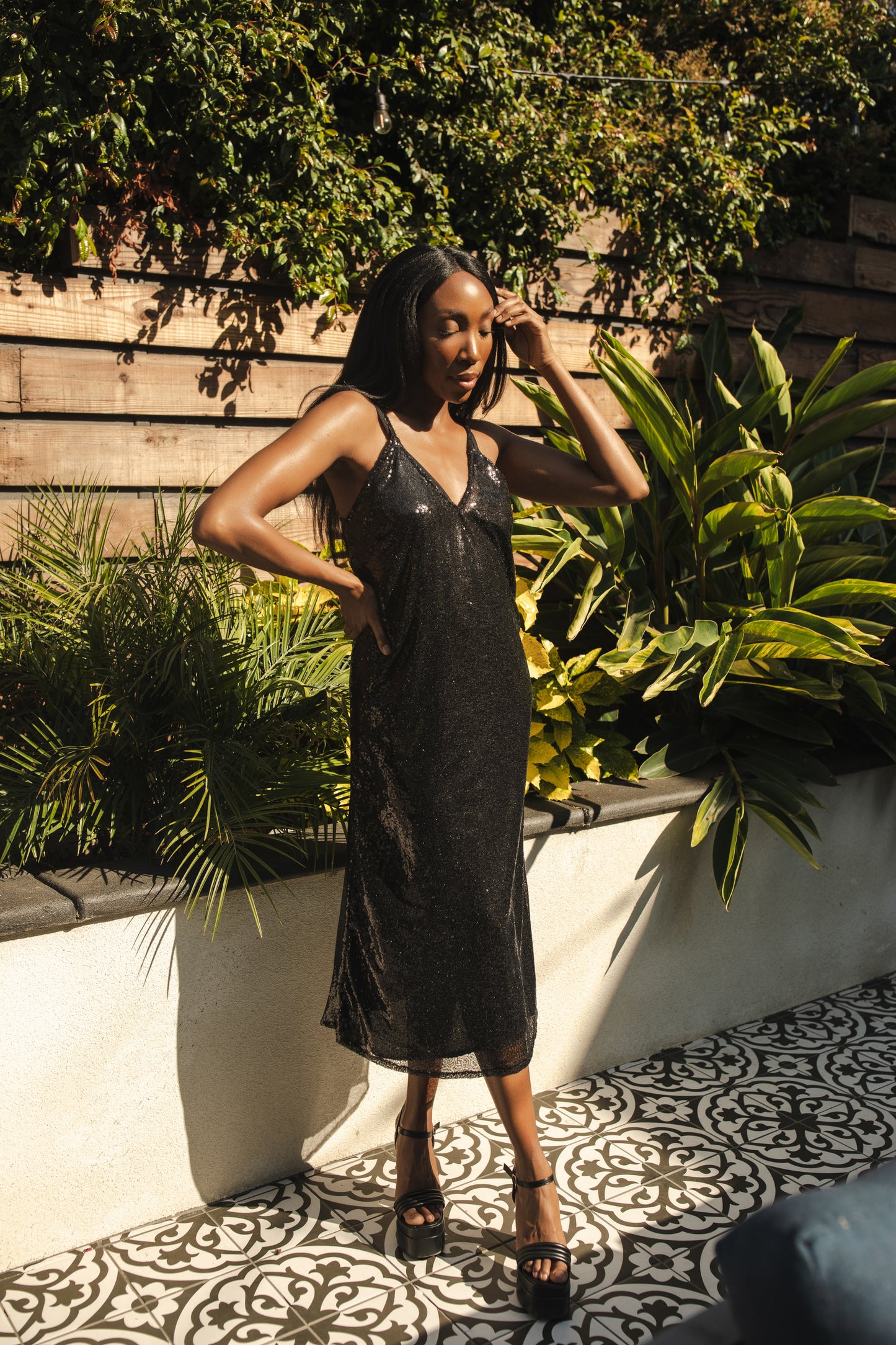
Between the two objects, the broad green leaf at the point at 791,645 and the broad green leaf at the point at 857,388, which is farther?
the broad green leaf at the point at 857,388

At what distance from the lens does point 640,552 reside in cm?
303

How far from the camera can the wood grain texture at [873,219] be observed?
12.9ft

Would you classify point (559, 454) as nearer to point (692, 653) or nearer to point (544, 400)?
point (692, 653)

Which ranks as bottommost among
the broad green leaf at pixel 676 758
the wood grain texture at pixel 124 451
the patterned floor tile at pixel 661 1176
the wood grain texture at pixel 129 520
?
the patterned floor tile at pixel 661 1176

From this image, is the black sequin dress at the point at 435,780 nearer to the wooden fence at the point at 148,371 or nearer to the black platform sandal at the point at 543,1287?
the black platform sandal at the point at 543,1287

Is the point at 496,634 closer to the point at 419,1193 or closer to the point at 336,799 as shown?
the point at 336,799

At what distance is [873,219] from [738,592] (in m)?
1.89

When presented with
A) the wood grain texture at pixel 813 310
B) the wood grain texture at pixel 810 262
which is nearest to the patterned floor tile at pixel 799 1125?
the wood grain texture at pixel 813 310

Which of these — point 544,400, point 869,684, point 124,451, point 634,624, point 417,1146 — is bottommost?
point 417,1146

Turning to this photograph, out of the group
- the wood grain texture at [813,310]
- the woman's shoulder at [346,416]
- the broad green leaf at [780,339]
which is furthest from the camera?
the wood grain texture at [813,310]

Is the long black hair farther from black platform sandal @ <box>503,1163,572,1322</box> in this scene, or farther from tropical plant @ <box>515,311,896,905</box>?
black platform sandal @ <box>503,1163,572,1322</box>

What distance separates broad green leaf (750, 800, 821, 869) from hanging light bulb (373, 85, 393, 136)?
206cm

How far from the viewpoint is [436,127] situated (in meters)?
3.12

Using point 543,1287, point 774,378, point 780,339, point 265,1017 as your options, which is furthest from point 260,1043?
point 780,339
